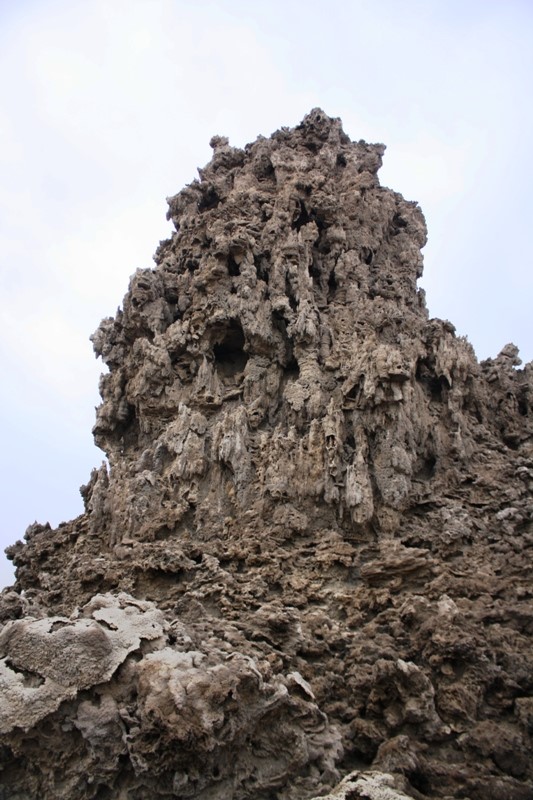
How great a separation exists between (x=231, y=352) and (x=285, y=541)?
826cm

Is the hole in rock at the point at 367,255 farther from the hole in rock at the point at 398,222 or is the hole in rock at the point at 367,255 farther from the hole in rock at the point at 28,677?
the hole in rock at the point at 28,677

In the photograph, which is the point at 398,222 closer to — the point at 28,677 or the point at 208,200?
the point at 208,200

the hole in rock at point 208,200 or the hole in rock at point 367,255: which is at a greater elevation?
the hole in rock at point 208,200

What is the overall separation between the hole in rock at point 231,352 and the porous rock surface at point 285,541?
0.28ft

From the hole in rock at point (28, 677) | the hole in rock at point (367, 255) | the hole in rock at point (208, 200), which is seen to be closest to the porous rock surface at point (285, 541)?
the hole in rock at point (28, 677)

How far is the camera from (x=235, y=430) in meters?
17.0

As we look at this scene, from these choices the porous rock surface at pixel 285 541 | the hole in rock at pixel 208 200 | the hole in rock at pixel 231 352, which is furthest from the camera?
the hole in rock at pixel 208 200

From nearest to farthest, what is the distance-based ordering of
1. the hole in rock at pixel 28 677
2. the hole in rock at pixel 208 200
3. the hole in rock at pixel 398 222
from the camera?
the hole in rock at pixel 28 677 → the hole in rock at pixel 208 200 → the hole in rock at pixel 398 222

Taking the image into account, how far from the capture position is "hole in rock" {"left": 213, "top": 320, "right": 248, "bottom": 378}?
65.6 ft

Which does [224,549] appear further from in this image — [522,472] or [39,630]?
[522,472]

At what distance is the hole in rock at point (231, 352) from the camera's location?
65.6 feet

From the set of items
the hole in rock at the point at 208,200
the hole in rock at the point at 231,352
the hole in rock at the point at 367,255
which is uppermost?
the hole in rock at the point at 208,200

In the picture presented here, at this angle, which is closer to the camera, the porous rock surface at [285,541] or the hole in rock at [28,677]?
the porous rock surface at [285,541]

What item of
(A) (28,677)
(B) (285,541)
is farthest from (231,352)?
(A) (28,677)
